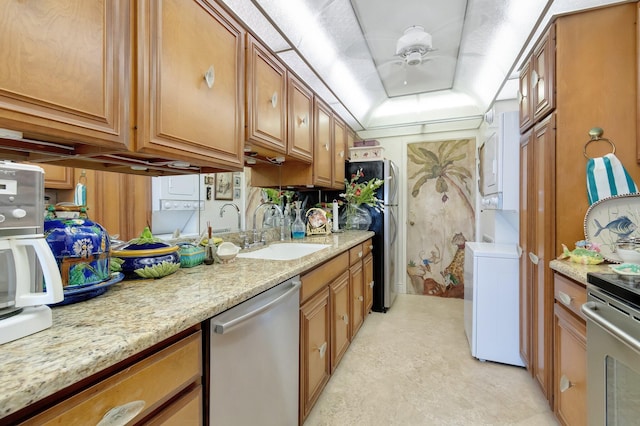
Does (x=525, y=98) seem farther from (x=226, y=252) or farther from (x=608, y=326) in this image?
(x=226, y=252)

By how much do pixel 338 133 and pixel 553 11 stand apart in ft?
6.15

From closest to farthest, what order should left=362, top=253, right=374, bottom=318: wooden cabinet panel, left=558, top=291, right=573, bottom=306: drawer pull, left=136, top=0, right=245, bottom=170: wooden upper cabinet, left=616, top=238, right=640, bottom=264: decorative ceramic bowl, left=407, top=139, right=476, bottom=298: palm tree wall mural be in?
left=136, top=0, right=245, bottom=170: wooden upper cabinet
left=616, top=238, right=640, bottom=264: decorative ceramic bowl
left=558, top=291, right=573, bottom=306: drawer pull
left=362, top=253, right=374, bottom=318: wooden cabinet panel
left=407, top=139, right=476, bottom=298: palm tree wall mural

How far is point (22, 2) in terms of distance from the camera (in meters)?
0.72

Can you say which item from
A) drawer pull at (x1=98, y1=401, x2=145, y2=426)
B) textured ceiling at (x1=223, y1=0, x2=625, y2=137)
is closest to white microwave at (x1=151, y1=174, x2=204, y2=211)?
textured ceiling at (x1=223, y1=0, x2=625, y2=137)

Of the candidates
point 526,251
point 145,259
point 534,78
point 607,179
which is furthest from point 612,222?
point 145,259

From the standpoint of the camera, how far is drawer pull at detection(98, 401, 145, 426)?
1.94ft

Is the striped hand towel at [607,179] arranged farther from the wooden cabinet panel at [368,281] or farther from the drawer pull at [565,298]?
the wooden cabinet panel at [368,281]

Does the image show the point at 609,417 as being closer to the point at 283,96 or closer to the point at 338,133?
the point at 283,96

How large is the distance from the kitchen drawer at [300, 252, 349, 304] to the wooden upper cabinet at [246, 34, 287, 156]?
31.6 inches

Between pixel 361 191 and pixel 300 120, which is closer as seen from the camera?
pixel 300 120

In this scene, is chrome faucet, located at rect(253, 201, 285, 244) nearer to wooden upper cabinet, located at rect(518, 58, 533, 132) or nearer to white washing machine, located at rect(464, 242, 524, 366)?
white washing machine, located at rect(464, 242, 524, 366)

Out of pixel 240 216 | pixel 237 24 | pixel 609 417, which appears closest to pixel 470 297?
pixel 609 417

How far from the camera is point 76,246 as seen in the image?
90 centimetres

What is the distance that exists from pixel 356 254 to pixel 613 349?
1.68 m
